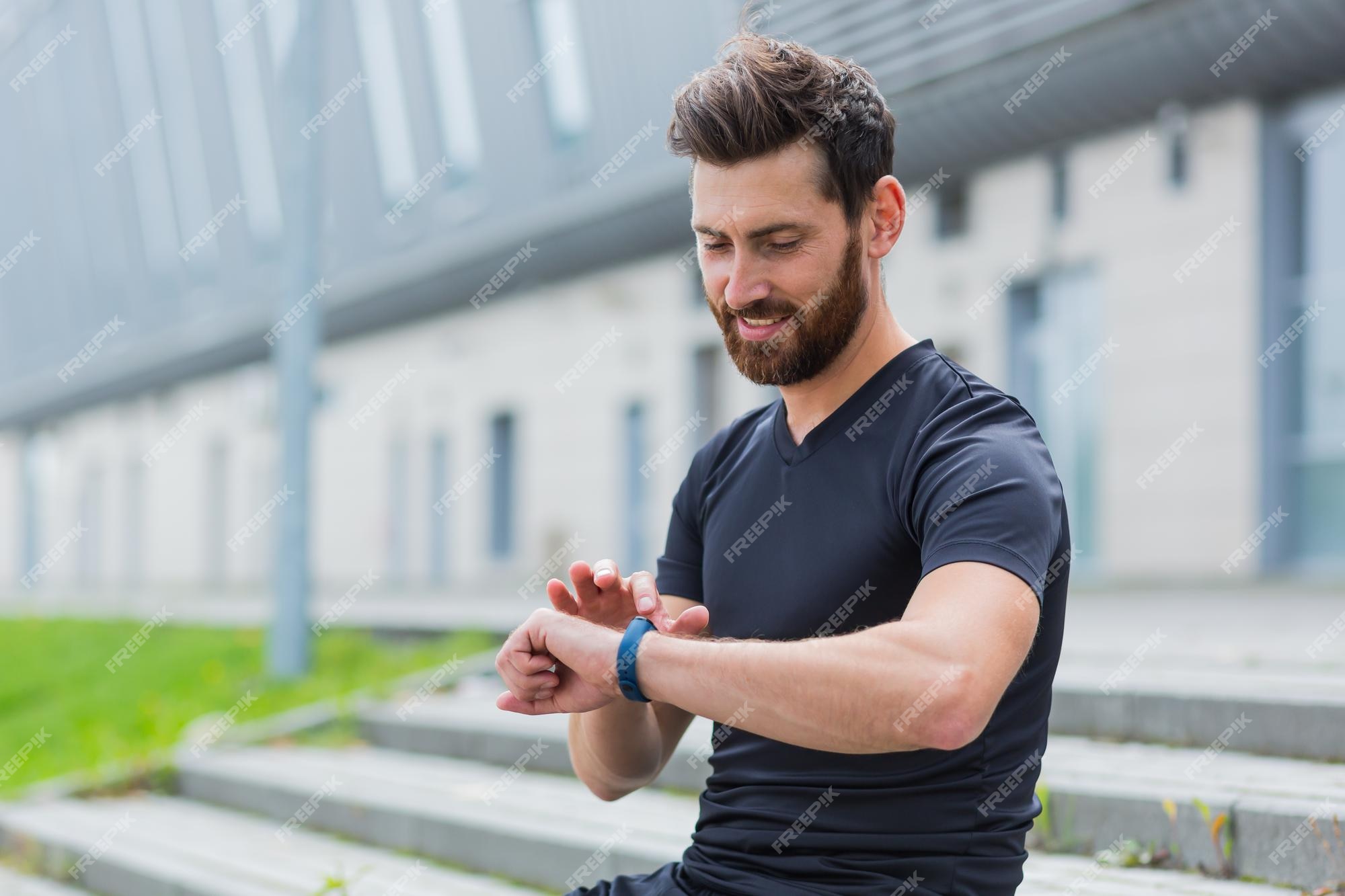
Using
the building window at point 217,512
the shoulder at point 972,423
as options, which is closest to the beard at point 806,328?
the shoulder at point 972,423

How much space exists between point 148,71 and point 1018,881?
2455cm

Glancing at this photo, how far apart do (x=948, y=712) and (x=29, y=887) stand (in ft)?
15.9

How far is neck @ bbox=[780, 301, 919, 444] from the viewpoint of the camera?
1.98 metres

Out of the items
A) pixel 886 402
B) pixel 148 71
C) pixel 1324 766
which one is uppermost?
pixel 148 71

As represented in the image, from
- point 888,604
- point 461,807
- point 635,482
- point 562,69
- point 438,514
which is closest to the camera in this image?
point 888,604

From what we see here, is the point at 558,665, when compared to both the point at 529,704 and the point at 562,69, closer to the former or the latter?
the point at 529,704

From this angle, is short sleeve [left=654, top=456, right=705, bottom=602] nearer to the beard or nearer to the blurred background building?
the beard

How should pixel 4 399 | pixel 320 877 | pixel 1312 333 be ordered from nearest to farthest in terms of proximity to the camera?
pixel 320 877
pixel 1312 333
pixel 4 399

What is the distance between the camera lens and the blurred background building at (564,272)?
923 cm

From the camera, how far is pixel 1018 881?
188cm

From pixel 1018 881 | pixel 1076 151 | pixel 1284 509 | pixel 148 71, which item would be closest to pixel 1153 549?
pixel 1284 509

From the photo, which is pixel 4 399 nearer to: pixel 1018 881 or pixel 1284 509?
pixel 1284 509

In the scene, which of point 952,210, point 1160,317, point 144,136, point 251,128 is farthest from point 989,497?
point 144,136

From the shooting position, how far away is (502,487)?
58.1 feet
